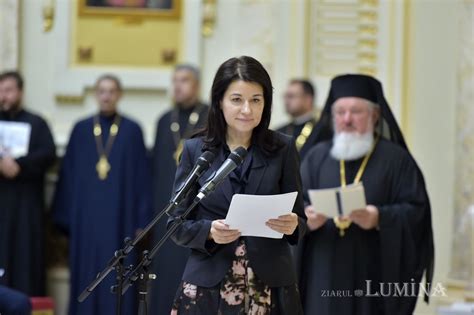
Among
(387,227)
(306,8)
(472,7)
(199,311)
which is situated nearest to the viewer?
(199,311)

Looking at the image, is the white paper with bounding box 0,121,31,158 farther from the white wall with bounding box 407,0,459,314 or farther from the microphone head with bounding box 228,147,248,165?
the microphone head with bounding box 228,147,248,165

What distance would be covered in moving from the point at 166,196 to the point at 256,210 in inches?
188

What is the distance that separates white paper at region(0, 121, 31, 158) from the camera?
28.8ft

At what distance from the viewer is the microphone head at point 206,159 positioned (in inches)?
166

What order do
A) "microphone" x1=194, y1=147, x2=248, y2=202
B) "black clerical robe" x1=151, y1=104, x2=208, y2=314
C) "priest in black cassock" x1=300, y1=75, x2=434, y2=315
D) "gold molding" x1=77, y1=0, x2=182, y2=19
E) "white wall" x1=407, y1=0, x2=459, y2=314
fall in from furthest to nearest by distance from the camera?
"gold molding" x1=77, y1=0, x2=182, y2=19, "white wall" x1=407, y1=0, x2=459, y2=314, "black clerical robe" x1=151, y1=104, x2=208, y2=314, "priest in black cassock" x1=300, y1=75, x2=434, y2=315, "microphone" x1=194, y1=147, x2=248, y2=202

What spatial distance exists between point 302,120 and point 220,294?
467cm

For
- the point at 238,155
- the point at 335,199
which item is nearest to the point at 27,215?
the point at 335,199

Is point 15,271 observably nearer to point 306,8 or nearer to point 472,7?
point 306,8

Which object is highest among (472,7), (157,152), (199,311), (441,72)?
(472,7)

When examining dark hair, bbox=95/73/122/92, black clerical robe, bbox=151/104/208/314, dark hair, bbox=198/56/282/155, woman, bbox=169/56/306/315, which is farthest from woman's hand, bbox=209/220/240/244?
dark hair, bbox=95/73/122/92

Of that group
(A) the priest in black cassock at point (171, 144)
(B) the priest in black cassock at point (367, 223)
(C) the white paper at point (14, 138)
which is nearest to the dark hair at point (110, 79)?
(A) the priest in black cassock at point (171, 144)

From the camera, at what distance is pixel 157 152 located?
9.07 m

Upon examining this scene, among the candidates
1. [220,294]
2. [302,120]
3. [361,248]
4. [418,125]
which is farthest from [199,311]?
[418,125]

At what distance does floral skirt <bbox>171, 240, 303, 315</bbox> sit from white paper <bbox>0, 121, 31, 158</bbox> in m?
4.73
